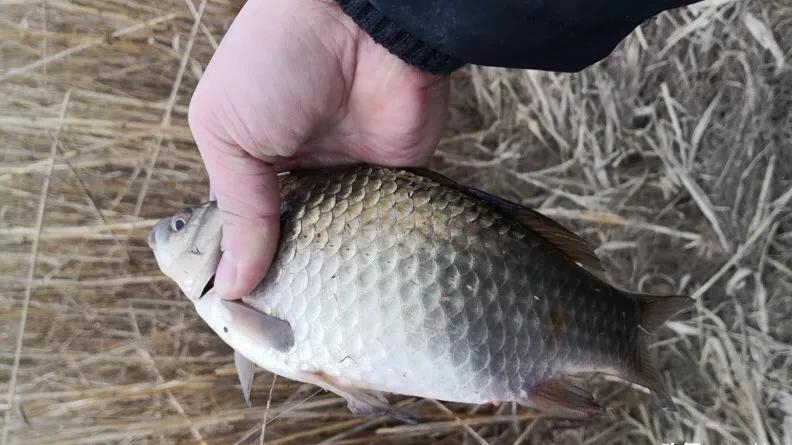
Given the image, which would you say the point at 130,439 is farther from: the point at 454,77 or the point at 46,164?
the point at 454,77

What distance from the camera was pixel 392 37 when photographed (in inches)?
52.3

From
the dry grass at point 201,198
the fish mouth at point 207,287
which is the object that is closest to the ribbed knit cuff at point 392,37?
the fish mouth at point 207,287

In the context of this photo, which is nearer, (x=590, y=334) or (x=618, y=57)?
(x=590, y=334)

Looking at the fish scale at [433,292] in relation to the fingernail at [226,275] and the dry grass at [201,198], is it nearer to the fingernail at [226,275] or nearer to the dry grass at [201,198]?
the fingernail at [226,275]

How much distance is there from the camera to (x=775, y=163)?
223 centimetres

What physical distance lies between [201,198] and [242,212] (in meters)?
1.01

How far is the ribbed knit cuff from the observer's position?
4.32 feet

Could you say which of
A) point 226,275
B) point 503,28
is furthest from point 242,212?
point 503,28

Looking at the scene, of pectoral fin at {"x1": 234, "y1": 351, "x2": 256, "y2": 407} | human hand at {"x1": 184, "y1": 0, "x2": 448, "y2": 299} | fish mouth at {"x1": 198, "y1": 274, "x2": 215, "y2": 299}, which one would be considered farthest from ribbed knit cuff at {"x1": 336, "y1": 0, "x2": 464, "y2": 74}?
pectoral fin at {"x1": 234, "y1": 351, "x2": 256, "y2": 407}

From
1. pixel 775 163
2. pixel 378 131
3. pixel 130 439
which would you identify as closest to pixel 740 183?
pixel 775 163

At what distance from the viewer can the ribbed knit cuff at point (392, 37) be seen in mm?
1315

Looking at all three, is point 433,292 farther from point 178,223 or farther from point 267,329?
point 178,223

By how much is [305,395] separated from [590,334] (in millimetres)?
1163

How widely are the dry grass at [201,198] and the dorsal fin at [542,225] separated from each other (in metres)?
0.96
